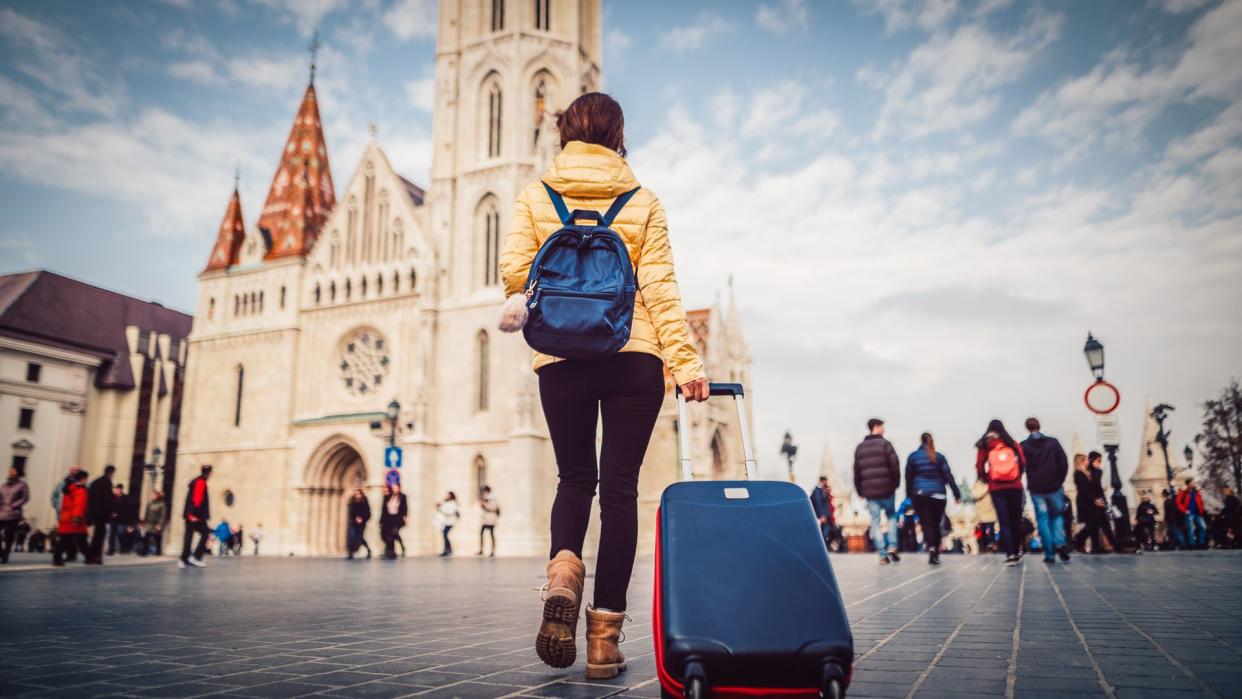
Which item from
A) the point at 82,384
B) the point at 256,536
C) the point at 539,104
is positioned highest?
the point at 539,104

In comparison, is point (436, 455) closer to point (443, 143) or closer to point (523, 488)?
point (523, 488)

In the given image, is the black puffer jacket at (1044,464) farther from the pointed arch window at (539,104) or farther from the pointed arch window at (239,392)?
the pointed arch window at (239,392)

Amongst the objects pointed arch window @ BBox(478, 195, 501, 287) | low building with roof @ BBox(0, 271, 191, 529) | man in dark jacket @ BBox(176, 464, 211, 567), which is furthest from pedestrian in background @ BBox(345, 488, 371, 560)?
low building with roof @ BBox(0, 271, 191, 529)

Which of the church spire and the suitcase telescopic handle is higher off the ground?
the church spire

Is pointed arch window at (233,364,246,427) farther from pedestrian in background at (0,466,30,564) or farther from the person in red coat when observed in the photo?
the person in red coat

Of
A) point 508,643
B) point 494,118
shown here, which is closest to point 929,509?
point 508,643

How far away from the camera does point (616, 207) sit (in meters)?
3.14

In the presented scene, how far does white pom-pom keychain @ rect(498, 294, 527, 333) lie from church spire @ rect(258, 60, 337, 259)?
3116 centimetres

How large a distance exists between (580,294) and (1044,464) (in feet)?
30.5

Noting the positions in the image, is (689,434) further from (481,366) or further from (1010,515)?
(481,366)

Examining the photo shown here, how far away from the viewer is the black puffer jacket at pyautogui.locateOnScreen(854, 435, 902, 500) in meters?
11.2

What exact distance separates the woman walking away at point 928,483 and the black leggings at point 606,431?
916cm

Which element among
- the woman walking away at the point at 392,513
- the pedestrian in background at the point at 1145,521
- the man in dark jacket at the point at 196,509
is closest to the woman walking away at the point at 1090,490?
the pedestrian in background at the point at 1145,521

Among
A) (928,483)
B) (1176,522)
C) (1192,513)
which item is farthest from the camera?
(1176,522)
